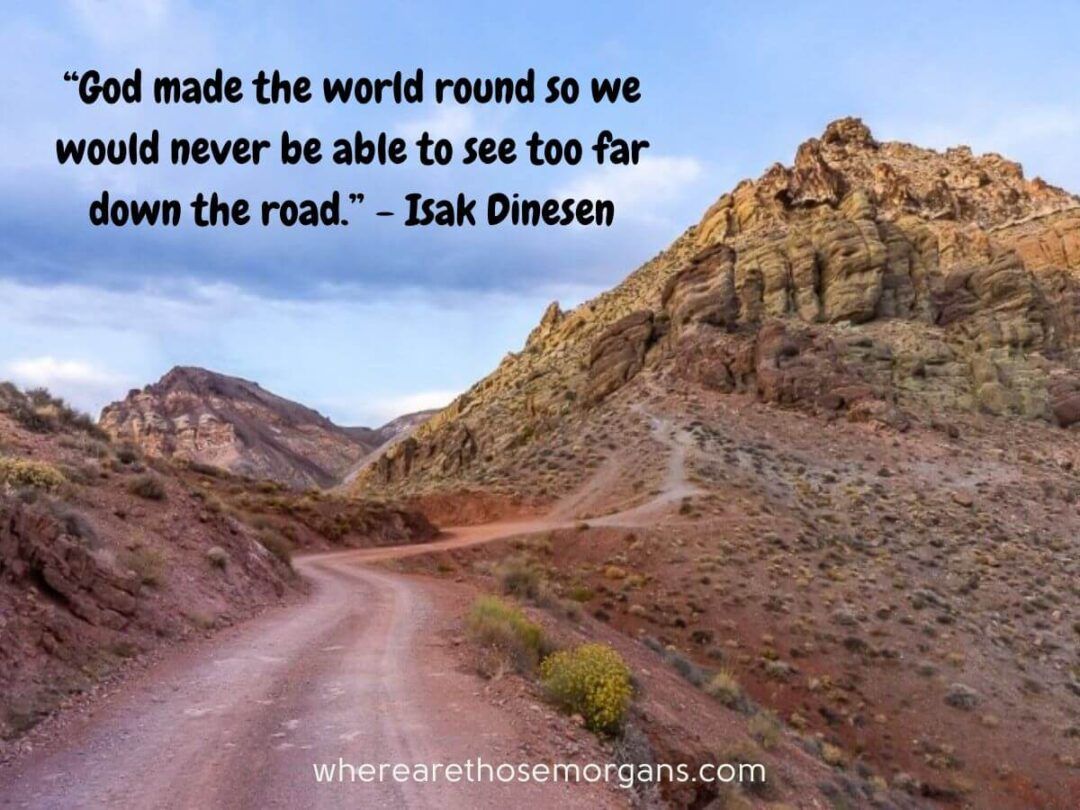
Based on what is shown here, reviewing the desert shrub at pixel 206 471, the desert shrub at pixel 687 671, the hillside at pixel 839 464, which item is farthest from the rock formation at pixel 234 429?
the desert shrub at pixel 687 671

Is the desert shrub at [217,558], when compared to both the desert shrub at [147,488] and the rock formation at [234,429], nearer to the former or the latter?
the desert shrub at [147,488]

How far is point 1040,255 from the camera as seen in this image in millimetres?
62438

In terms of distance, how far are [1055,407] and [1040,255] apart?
19779 millimetres

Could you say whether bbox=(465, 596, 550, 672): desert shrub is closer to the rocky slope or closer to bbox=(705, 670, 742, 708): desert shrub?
bbox=(705, 670, 742, 708): desert shrub

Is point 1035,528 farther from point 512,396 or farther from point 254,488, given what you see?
point 512,396

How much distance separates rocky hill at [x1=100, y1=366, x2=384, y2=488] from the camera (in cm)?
10100

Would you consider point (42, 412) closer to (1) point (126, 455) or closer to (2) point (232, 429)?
(1) point (126, 455)

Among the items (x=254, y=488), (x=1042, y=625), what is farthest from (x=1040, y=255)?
(x=254, y=488)

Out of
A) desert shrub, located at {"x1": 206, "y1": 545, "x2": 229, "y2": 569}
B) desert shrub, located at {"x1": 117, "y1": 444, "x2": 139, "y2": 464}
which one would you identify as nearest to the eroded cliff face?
desert shrub, located at {"x1": 117, "y1": 444, "x2": 139, "y2": 464}

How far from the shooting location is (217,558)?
52.2ft

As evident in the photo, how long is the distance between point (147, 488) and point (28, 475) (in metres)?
3.41

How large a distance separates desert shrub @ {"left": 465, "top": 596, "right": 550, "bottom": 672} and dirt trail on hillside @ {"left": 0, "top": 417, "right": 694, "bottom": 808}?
0.64 metres

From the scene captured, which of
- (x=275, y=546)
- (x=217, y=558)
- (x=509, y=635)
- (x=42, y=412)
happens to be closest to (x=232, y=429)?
(x=42, y=412)

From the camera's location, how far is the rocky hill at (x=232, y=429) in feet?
331
